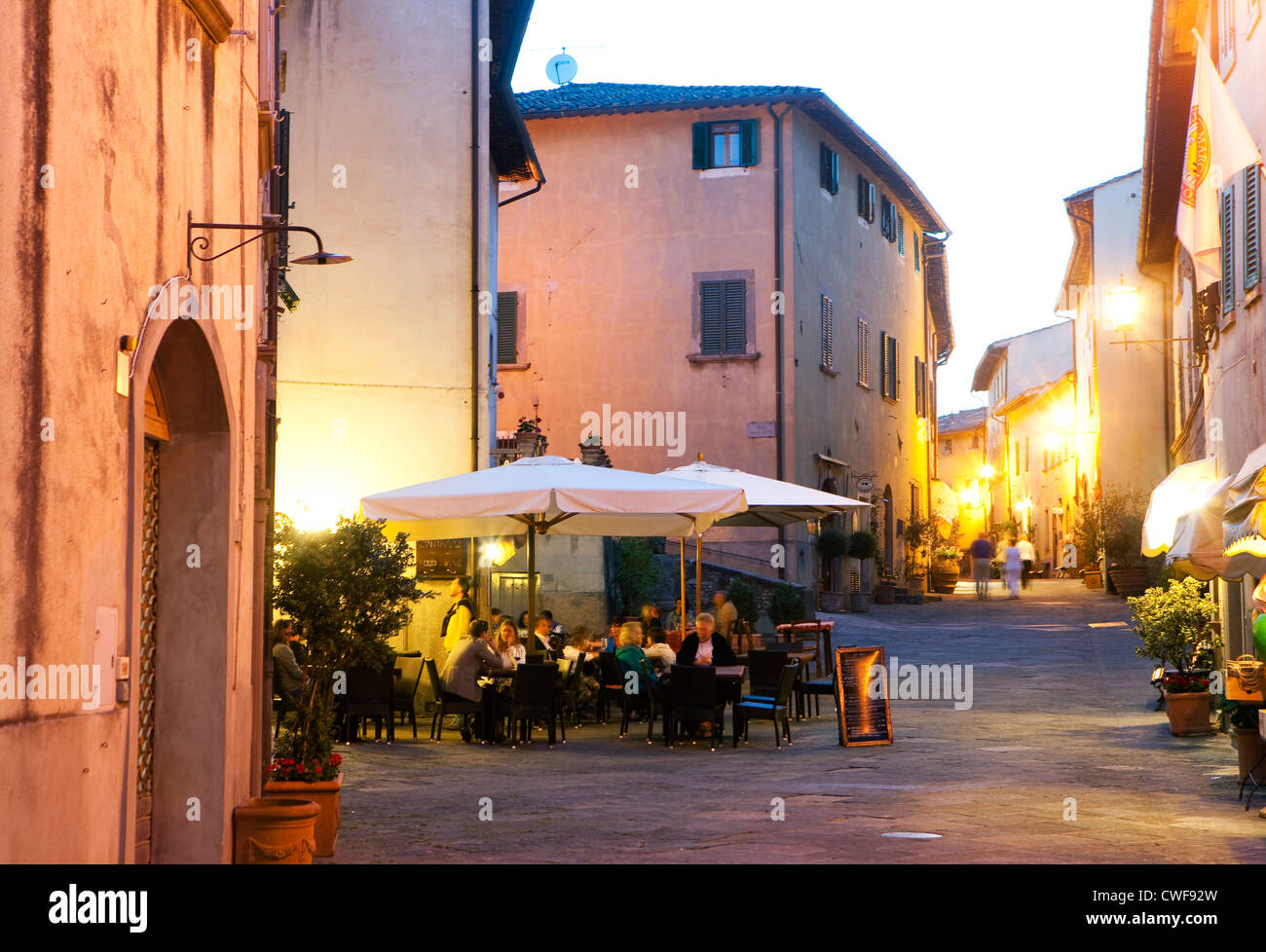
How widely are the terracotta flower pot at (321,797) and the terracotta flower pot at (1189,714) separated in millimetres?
7832

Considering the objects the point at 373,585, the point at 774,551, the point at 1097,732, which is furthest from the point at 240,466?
the point at 774,551

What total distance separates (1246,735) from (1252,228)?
4.80 meters

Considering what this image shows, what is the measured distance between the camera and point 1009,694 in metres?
16.5

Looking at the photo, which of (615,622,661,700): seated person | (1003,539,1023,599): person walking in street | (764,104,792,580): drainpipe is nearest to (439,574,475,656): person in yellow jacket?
(615,622,661,700): seated person

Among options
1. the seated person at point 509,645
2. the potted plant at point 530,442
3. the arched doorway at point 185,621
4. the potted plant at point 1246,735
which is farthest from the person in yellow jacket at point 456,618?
the arched doorway at point 185,621

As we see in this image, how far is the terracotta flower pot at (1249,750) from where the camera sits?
375 inches

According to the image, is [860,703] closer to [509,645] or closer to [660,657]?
[660,657]

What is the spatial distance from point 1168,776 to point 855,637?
12.6 metres

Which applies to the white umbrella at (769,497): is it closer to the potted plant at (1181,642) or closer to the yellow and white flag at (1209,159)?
the potted plant at (1181,642)

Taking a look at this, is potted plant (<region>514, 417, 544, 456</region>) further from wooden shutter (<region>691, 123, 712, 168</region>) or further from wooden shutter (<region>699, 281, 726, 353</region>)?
wooden shutter (<region>691, 123, 712, 168</region>)

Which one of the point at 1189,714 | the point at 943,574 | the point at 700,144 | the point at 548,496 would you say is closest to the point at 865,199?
the point at 700,144

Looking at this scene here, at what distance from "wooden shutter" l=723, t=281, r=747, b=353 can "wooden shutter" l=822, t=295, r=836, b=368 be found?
2263 millimetres
